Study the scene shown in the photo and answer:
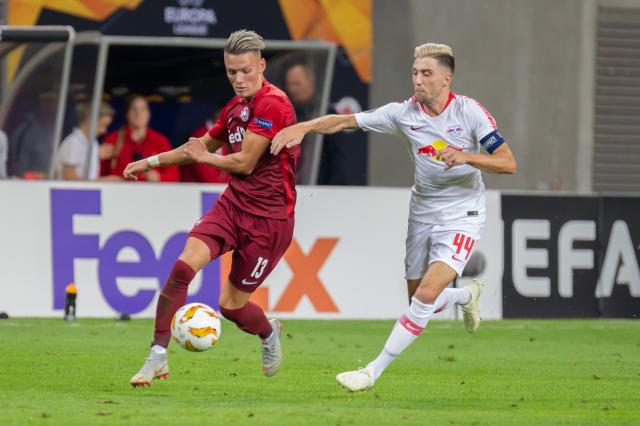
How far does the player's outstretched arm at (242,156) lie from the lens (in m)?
10.0

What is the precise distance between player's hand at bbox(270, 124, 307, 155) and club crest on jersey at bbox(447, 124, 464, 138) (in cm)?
112

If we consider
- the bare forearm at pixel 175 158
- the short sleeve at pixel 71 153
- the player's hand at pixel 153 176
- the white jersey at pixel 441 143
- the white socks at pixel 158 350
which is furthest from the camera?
the short sleeve at pixel 71 153

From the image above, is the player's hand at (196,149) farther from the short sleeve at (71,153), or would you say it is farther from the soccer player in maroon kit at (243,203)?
the short sleeve at (71,153)

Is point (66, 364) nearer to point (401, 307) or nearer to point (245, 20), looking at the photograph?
point (401, 307)

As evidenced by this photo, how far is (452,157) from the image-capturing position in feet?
32.3

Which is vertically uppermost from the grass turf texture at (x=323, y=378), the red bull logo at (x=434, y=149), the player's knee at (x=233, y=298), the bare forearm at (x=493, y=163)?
the red bull logo at (x=434, y=149)

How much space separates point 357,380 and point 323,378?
1.32 m

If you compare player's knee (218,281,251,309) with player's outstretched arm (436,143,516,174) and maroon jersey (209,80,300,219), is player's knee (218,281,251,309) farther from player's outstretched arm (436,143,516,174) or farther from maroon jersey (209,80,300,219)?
player's outstretched arm (436,143,516,174)

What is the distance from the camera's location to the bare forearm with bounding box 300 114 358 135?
10.4 m

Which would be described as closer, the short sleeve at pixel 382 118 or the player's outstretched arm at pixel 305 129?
the player's outstretched arm at pixel 305 129

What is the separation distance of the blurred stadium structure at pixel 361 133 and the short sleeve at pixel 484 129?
6341mm

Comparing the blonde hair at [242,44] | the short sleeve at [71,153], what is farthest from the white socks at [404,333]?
the short sleeve at [71,153]

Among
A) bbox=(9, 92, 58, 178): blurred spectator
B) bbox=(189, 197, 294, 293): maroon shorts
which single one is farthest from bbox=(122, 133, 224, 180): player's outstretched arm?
bbox=(9, 92, 58, 178): blurred spectator

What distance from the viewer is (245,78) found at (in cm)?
1020
